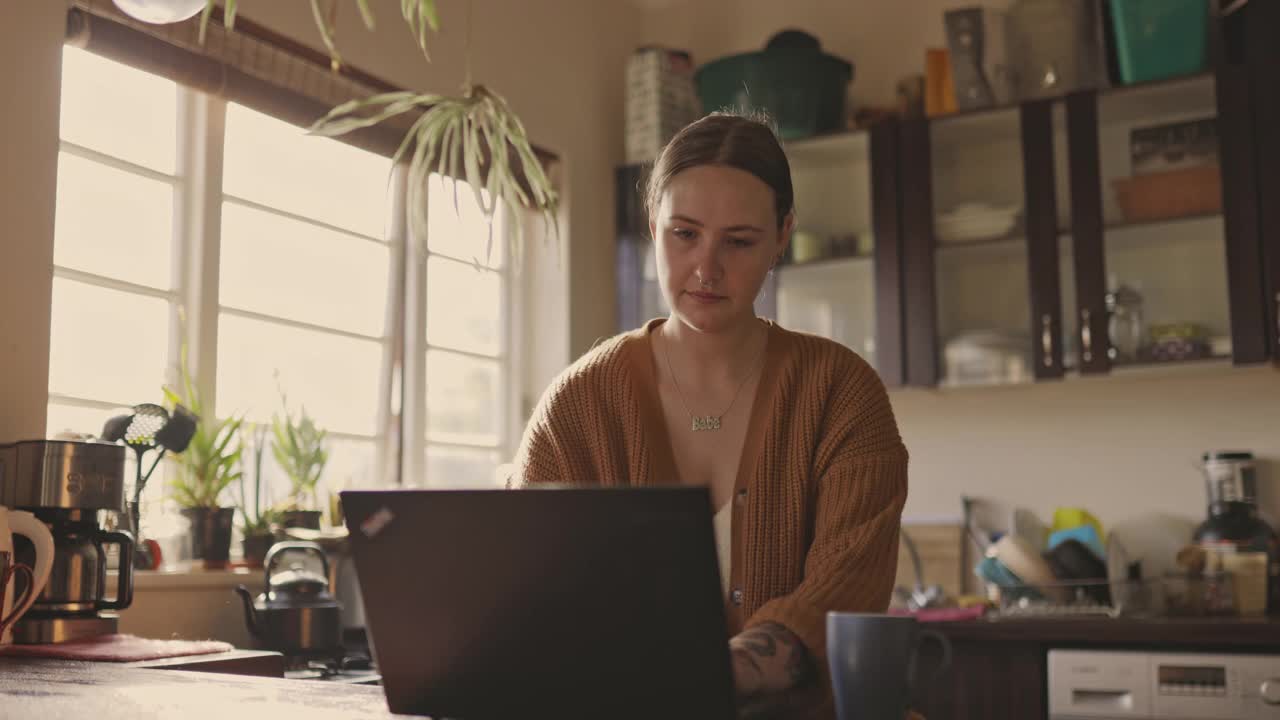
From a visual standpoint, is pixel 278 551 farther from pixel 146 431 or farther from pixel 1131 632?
pixel 1131 632

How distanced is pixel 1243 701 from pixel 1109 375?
0.89 metres

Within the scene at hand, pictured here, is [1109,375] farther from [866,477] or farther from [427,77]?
[866,477]

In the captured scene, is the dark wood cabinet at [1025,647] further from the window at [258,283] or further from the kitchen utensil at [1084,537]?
the window at [258,283]

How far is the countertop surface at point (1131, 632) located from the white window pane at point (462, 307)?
1.52 m

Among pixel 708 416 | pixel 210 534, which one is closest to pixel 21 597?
pixel 210 534

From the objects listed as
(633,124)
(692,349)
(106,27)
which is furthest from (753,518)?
(633,124)

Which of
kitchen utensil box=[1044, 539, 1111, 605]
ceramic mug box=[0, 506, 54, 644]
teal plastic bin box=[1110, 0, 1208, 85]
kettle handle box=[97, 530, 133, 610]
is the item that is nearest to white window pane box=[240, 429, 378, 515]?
kettle handle box=[97, 530, 133, 610]

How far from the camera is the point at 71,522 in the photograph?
2.05 meters

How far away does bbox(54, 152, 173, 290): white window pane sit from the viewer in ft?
8.50

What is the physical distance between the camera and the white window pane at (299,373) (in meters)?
2.94

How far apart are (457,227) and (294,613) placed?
1494 mm

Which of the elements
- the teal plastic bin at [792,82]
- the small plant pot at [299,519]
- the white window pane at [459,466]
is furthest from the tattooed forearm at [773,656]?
the teal plastic bin at [792,82]

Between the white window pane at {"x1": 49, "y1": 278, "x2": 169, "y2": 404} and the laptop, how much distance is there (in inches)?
66.8

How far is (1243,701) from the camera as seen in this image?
2.79 m
